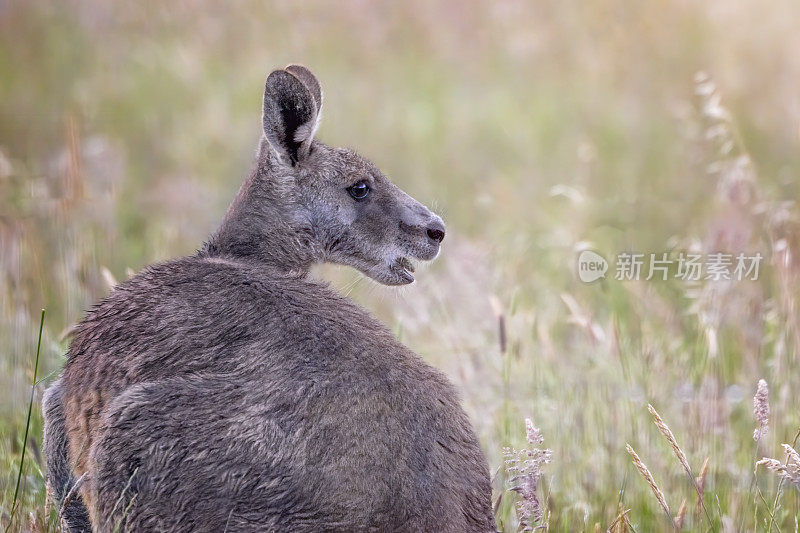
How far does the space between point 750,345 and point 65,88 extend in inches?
309

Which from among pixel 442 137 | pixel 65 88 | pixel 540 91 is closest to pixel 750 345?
pixel 442 137

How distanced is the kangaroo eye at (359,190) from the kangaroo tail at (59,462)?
60.6 inches

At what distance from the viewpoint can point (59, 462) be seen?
4637 millimetres

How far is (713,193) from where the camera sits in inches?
373

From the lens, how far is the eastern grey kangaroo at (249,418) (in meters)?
3.67

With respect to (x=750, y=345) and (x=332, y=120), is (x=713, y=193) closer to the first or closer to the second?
(x=750, y=345)
